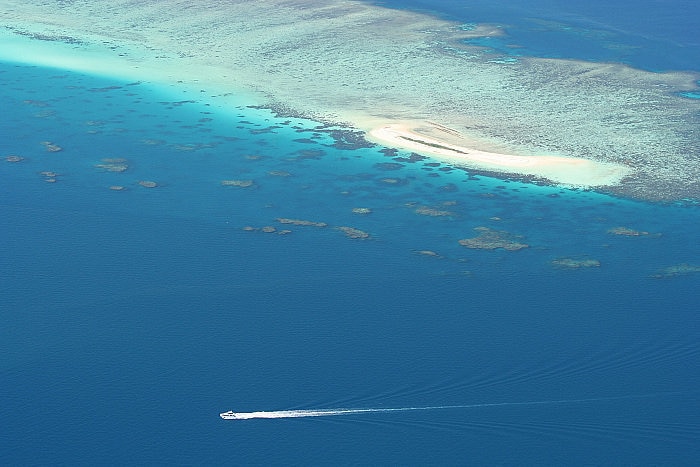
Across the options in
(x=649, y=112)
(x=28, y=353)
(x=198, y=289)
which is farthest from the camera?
(x=649, y=112)

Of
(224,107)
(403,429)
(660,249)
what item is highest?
(224,107)

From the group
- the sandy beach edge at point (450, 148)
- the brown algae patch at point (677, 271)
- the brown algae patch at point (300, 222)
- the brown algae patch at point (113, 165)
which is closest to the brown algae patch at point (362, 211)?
the brown algae patch at point (300, 222)

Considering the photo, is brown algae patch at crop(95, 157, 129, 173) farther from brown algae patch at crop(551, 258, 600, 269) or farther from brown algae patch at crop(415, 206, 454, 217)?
brown algae patch at crop(551, 258, 600, 269)

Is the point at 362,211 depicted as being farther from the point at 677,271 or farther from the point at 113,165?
the point at 677,271

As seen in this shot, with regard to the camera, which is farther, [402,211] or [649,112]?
[649,112]

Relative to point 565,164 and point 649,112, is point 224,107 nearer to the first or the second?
point 565,164

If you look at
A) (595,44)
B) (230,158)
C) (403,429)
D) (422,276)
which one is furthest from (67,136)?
(595,44)
